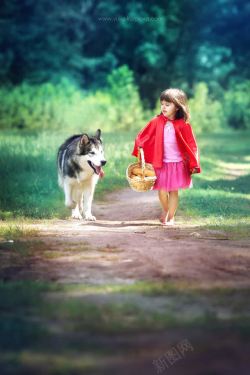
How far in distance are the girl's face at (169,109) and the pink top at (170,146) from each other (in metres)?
0.08

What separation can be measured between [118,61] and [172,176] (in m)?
27.7

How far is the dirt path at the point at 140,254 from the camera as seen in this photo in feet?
19.4

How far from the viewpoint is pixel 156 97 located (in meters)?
36.7

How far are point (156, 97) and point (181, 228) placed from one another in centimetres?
2844

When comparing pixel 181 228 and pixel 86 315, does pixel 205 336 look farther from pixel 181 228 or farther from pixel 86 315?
pixel 181 228

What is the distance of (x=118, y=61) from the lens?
36219mm

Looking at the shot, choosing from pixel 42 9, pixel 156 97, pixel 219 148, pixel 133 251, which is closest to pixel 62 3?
pixel 42 9

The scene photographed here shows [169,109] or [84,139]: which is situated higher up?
[169,109]

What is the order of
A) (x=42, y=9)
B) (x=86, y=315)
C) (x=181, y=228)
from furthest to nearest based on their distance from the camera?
(x=42, y=9) < (x=181, y=228) < (x=86, y=315)

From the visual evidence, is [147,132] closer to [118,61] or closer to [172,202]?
[172,202]

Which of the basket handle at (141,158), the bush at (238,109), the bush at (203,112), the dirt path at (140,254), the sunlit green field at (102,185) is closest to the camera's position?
the dirt path at (140,254)

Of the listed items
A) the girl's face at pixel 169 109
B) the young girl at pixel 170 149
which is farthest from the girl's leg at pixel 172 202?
the girl's face at pixel 169 109

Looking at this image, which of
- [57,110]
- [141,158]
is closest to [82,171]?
[141,158]

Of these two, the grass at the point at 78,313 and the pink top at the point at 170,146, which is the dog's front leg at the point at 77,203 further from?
the pink top at the point at 170,146
